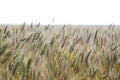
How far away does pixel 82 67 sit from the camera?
198 cm

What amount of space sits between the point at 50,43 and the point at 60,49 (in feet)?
0.34

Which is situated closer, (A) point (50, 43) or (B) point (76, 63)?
(B) point (76, 63)

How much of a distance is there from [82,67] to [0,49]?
0.59 metres

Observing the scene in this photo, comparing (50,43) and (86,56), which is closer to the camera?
(86,56)

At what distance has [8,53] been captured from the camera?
1.70 m

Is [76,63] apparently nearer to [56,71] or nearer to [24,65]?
[56,71]
